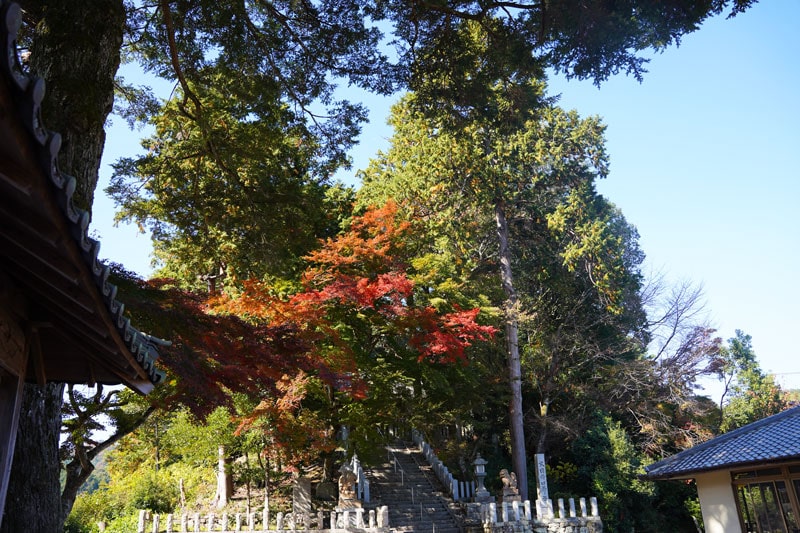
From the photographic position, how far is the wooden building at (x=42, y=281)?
1.46m

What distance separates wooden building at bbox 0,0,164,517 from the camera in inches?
57.5

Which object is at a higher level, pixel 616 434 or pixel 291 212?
pixel 291 212

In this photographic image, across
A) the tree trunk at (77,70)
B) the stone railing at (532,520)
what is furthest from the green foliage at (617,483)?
the tree trunk at (77,70)

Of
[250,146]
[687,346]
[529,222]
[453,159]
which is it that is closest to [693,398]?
[687,346]

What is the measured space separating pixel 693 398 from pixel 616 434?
14.8 ft

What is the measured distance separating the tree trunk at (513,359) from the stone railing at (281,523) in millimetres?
5592

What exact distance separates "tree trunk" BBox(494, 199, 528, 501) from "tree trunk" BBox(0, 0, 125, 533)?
14010mm

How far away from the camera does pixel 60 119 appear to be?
4.97 meters

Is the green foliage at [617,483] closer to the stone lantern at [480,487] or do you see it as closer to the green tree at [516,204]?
the green tree at [516,204]

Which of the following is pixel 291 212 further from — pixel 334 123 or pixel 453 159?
pixel 453 159

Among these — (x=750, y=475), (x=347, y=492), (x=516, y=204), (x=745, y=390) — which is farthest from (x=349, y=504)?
(x=745, y=390)

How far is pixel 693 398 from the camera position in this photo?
20.2 m

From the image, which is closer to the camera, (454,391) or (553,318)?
(454,391)

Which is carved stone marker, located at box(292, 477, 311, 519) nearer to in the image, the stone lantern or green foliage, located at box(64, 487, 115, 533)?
the stone lantern
